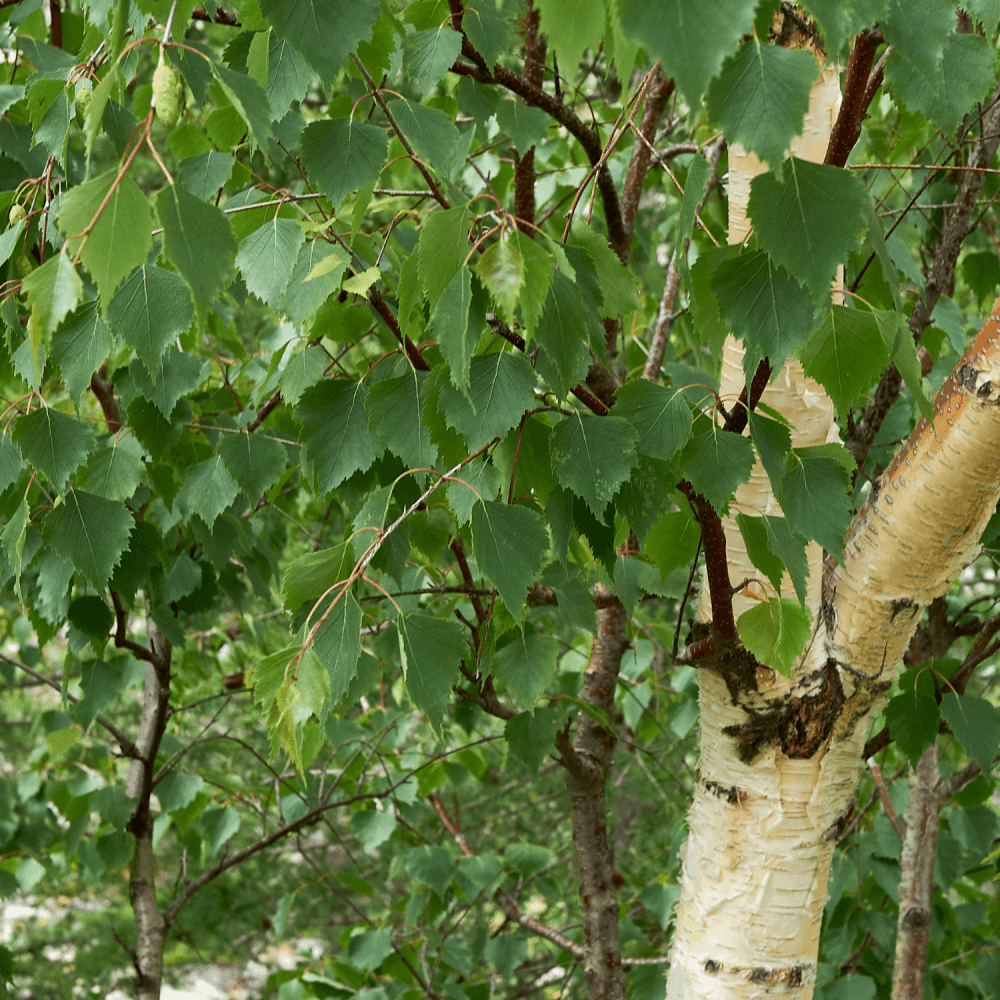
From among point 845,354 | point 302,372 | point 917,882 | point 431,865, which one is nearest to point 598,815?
point 431,865

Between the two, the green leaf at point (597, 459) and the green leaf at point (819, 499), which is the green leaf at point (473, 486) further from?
the green leaf at point (819, 499)

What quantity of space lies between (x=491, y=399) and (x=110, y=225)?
0.24 meters

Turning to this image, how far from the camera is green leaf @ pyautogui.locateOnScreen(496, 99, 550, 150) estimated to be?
84cm

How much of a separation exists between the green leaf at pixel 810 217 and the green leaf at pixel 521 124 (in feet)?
1.44

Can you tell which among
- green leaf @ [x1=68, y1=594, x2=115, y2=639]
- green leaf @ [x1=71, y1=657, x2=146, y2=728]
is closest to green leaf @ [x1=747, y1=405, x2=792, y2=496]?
green leaf @ [x1=68, y1=594, x2=115, y2=639]

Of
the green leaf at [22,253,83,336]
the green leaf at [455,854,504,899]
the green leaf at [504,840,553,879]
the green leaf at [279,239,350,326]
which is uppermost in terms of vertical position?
the green leaf at [279,239,350,326]

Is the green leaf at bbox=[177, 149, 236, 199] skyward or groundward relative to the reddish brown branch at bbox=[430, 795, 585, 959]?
skyward

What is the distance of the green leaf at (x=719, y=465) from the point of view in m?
0.58

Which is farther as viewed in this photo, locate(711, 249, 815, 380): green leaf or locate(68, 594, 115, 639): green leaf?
locate(68, 594, 115, 639): green leaf

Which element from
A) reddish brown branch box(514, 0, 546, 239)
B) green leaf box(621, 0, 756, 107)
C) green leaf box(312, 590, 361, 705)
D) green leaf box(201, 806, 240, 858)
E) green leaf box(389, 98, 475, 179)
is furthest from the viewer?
green leaf box(201, 806, 240, 858)

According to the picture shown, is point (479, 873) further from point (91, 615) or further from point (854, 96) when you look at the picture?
point (854, 96)

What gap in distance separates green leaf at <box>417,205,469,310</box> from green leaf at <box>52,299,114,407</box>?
282 millimetres

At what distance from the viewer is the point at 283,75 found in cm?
63

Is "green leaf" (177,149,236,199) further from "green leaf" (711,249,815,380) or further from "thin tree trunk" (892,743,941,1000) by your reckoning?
"thin tree trunk" (892,743,941,1000)
